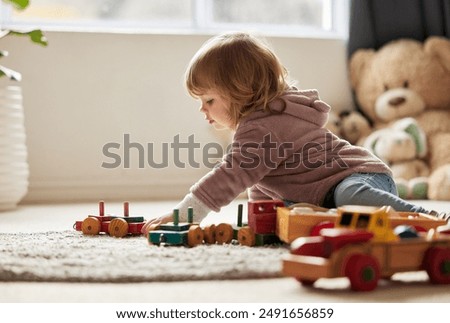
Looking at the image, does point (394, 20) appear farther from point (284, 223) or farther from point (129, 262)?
point (129, 262)

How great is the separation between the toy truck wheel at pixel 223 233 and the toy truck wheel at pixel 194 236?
1.6 inches

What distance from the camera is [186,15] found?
9.01 ft

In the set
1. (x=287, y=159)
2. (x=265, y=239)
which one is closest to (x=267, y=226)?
(x=265, y=239)

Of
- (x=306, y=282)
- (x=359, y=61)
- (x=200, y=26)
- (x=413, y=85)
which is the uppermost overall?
(x=200, y=26)

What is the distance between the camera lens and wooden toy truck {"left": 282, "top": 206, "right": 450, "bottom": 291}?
34.0 inches

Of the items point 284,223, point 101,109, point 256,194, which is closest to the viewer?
point 284,223

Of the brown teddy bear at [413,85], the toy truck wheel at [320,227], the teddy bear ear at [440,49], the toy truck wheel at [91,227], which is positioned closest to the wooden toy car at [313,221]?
the toy truck wheel at [320,227]

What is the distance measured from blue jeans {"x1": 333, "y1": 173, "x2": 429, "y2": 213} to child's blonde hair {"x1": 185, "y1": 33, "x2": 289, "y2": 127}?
228mm

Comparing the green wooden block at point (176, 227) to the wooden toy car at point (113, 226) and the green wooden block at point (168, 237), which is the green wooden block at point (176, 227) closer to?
the green wooden block at point (168, 237)

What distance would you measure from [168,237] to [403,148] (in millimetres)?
1421

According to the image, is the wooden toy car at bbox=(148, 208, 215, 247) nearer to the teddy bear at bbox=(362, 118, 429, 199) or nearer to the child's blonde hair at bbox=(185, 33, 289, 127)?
the child's blonde hair at bbox=(185, 33, 289, 127)

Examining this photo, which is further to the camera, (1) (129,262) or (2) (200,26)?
(2) (200,26)
